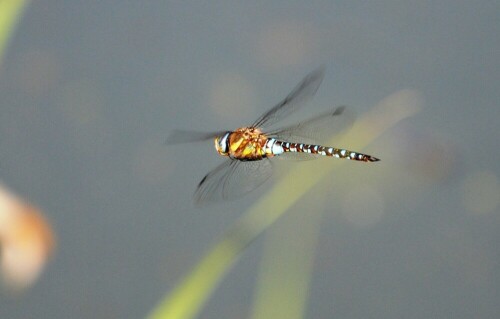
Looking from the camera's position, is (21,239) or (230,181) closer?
(230,181)

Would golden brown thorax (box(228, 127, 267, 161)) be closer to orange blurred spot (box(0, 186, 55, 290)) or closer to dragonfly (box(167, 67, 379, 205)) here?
dragonfly (box(167, 67, 379, 205))

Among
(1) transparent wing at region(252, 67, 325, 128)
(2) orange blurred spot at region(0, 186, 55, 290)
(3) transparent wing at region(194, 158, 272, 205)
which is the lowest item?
(3) transparent wing at region(194, 158, 272, 205)

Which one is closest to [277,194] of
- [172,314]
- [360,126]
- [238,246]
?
[238,246]

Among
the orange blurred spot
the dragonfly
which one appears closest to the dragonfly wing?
the dragonfly

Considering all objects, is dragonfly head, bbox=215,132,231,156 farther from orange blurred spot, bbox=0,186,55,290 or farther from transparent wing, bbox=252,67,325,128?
orange blurred spot, bbox=0,186,55,290

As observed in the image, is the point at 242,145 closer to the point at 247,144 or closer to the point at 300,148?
the point at 247,144

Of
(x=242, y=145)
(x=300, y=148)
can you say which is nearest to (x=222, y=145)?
(x=242, y=145)

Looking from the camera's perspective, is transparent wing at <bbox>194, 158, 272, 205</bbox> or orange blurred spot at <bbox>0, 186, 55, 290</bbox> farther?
orange blurred spot at <bbox>0, 186, 55, 290</bbox>

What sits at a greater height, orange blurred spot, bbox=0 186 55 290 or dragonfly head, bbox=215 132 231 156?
orange blurred spot, bbox=0 186 55 290

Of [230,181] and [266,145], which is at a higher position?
[266,145]

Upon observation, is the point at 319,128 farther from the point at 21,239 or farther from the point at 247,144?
the point at 21,239
